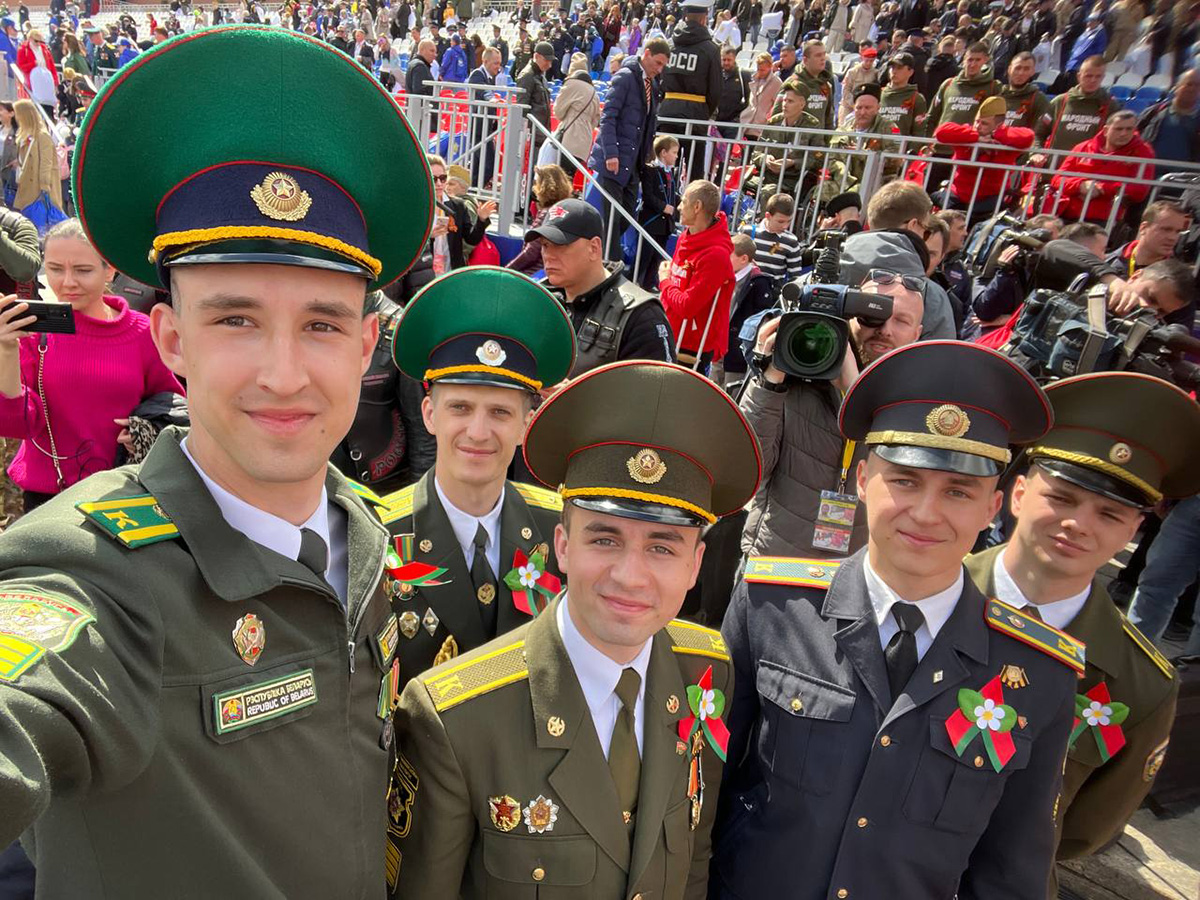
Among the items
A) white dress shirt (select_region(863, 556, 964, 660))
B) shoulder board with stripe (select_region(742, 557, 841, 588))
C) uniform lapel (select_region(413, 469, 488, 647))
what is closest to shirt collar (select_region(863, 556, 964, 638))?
white dress shirt (select_region(863, 556, 964, 660))

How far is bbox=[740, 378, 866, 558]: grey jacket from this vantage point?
3.07 m

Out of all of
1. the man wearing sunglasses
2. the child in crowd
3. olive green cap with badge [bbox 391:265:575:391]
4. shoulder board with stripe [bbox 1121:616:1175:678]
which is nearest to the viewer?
shoulder board with stripe [bbox 1121:616:1175:678]

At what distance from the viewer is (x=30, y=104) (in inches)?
390

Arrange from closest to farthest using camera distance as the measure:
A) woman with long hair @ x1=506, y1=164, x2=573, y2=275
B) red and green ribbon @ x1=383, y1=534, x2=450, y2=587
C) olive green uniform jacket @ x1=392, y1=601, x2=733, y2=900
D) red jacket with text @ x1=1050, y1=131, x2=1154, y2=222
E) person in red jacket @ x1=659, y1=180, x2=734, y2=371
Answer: olive green uniform jacket @ x1=392, y1=601, x2=733, y2=900 → red and green ribbon @ x1=383, y1=534, x2=450, y2=587 → person in red jacket @ x1=659, y1=180, x2=734, y2=371 → woman with long hair @ x1=506, y1=164, x2=573, y2=275 → red jacket with text @ x1=1050, y1=131, x2=1154, y2=222

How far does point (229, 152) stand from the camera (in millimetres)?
1320

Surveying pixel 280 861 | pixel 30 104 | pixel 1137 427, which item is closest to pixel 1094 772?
pixel 1137 427

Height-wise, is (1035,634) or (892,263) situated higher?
(892,263)

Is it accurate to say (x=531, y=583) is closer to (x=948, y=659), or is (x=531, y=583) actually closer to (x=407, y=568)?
(x=407, y=568)

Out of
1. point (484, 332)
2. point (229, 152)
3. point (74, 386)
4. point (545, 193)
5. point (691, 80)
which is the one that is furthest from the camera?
point (691, 80)

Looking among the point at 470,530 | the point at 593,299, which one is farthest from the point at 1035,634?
the point at 593,299

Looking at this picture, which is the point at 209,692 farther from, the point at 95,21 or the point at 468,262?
the point at 95,21

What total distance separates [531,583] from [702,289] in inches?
155

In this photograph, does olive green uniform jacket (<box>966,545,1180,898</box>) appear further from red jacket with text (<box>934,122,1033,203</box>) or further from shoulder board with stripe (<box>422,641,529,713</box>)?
red jacket with text (<box>934,122,1033,203</box>)

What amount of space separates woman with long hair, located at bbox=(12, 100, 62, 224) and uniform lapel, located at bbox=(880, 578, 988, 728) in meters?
11.8
